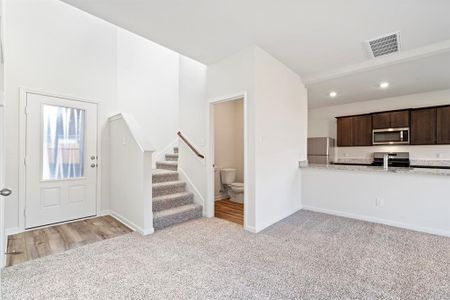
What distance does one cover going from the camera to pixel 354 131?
223 inches

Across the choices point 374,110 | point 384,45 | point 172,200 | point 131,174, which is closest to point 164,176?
point 172,200

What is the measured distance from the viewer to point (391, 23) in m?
2.44

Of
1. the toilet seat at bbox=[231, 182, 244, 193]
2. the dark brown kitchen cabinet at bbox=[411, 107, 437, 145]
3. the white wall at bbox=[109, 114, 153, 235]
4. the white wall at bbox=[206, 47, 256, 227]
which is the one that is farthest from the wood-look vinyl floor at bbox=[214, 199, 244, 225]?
the dark brown kitchen cabinet at bbox=[411, 107, 437, 145]

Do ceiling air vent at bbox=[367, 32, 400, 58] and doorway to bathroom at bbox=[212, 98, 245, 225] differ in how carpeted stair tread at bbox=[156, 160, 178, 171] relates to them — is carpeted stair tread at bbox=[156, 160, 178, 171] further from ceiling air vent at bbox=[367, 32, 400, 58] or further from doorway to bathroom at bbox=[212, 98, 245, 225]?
ceiling air vent at bbox=[367, 32, 400, 58]

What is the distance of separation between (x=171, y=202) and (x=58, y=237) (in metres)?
1.53

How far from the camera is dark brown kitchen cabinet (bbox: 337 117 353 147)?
5.75 m

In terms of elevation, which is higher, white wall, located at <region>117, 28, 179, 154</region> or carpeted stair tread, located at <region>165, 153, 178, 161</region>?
white wall, located at <region>117, 28, 179, 154</region>

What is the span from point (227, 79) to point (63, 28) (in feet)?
9.10

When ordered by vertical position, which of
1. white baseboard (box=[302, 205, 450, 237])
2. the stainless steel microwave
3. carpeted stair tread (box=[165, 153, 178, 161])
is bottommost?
white baseboard (box=[302, 205, 450, 237])

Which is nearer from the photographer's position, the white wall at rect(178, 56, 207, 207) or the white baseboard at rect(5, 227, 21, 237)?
the white baseboard at rect(5, 227, 21, 237)

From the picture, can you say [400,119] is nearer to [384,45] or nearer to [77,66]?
[384,45]


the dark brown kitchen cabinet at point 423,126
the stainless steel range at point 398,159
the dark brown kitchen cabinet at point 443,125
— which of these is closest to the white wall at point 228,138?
the stainless steel range at point 398,159

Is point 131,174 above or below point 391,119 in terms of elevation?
below

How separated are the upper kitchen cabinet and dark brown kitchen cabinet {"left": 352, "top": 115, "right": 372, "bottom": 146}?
14 cm
